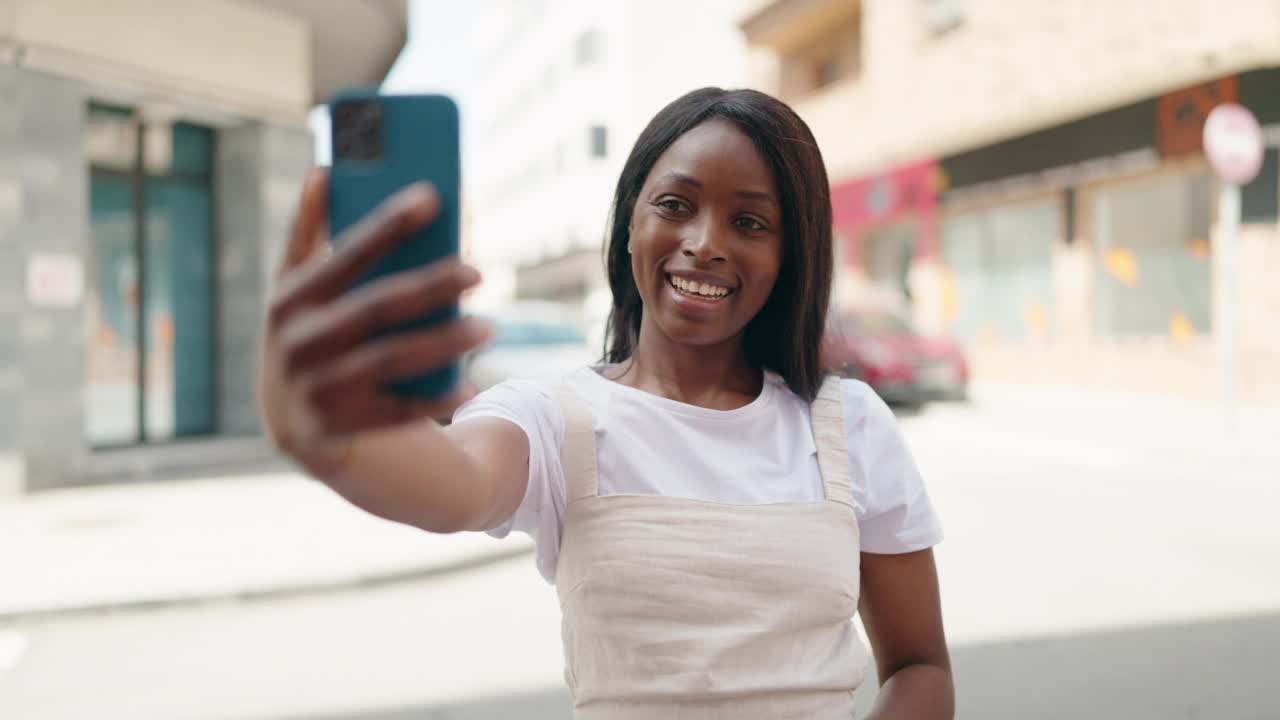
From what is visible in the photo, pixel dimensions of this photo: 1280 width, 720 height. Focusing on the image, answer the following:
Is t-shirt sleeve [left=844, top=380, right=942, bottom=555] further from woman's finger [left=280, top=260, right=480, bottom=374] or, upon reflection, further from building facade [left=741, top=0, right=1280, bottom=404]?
building facade [left=741, top=0, right=1280, bottom=404]

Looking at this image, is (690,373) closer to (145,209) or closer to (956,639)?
(956,639)

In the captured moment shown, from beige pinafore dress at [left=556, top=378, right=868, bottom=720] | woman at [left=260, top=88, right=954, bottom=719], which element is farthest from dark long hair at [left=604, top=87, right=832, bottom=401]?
beige pinafore dress at [left=556, top=378, right=868, bottom=720]

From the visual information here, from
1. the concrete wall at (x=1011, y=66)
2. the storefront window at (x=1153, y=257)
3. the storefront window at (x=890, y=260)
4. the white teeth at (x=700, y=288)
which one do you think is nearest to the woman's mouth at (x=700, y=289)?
the white teeth at (x=700, y=288)

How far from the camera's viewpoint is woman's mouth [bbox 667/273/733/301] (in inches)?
68.9

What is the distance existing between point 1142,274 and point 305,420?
62.8ft

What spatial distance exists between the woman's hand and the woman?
0.28 metres

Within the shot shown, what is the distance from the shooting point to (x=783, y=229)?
70.6 inches

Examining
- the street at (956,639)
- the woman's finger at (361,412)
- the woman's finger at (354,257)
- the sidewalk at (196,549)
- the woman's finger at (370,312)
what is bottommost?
the street at (956,639)

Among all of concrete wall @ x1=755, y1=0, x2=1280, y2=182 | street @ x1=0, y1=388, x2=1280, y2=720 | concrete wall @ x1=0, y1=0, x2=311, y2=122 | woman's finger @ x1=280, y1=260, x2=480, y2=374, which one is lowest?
street @ x1=0, y1=388, x2=1280, y2=720

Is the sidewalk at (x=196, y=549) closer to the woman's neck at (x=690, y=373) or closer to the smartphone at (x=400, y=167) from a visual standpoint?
the woman's neck at (x=690, y=373)

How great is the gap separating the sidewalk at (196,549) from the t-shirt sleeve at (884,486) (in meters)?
4.99

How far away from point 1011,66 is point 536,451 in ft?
66.5

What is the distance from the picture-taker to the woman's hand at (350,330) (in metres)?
0.88

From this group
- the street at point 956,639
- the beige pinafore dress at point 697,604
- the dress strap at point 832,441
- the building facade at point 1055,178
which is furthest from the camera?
the building facade at point 1055,178
